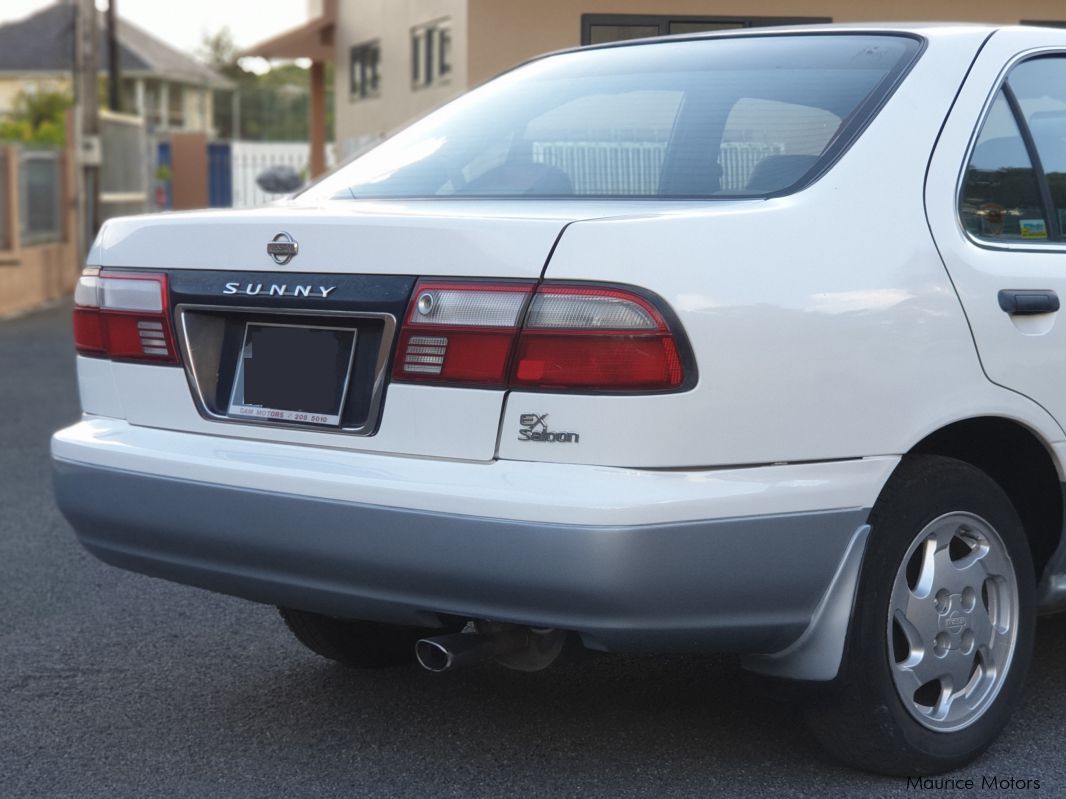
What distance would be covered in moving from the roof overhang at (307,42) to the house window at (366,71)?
1014mm

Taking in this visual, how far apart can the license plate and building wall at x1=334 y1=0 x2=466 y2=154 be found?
13.2m

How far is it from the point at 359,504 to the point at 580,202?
32.3 inches

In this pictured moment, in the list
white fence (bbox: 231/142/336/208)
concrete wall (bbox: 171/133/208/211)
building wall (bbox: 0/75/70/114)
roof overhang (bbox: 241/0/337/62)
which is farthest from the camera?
building wall (bbox: 0/75/70/114)

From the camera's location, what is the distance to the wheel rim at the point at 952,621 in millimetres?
3494

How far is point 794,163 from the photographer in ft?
11.3

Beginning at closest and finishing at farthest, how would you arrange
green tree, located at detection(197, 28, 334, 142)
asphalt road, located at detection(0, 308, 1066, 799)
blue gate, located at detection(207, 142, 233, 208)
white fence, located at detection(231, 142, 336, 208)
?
asphalt road, located at detection(0, 308, 1066, 799) → white fence, located at detection(231, 142, 336, 208) → blue gate, located at detection(207, 142, 233, 208) → green tree, located at detection(197, 28, 334, 142)

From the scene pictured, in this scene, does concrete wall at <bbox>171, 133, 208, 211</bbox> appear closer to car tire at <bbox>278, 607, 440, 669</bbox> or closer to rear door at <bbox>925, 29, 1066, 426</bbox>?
car tire at <bbox>278, 607, 440, 669</bbox>

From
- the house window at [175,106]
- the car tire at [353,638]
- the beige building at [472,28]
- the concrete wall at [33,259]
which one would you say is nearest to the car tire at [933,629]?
the car tire at [353,638]

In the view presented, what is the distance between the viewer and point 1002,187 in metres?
3.71

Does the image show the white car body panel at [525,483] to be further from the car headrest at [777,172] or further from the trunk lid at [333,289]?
the car headrest at [777,172]

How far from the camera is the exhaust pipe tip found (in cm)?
332

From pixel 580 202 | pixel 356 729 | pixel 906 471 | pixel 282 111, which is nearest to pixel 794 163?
pixel 580 202

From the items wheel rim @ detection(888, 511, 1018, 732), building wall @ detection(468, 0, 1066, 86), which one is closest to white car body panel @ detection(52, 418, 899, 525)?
wheel rim @ detection(888, 511, 1018, 732)

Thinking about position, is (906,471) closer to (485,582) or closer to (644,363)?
(644,363)
